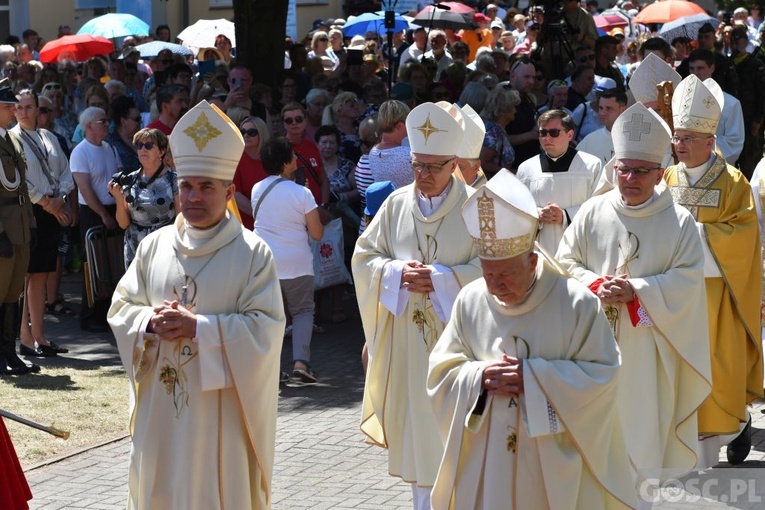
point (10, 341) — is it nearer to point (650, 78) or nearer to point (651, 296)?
point (650, 78)

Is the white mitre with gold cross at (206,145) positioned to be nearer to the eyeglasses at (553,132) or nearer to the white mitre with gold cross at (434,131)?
the white mitre with gold cross at (434,131)

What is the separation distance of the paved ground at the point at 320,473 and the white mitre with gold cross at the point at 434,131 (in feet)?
6.55

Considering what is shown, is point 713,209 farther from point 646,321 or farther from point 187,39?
point 187,39

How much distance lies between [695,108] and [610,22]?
55.5ft

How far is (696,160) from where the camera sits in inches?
315

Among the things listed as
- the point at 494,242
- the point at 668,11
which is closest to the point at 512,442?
the point at 494,242

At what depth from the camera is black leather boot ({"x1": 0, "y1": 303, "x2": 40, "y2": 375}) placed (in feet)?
34.2

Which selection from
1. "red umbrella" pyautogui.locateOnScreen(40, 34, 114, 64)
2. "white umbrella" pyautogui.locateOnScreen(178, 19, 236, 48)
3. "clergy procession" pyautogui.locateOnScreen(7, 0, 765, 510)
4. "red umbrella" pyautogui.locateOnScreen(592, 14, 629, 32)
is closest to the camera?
"clergy procession" pyautogui.locateOnScreen(7, 0, 765, 510)

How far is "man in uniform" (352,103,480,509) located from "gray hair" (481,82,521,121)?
5.38m

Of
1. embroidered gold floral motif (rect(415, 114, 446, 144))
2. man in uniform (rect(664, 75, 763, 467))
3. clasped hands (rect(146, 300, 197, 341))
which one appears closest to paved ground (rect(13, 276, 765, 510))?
man in uniform (rect(664, 75, 763, 467))

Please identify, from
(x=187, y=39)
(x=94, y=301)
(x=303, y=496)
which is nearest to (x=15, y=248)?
(x=94, y=301)

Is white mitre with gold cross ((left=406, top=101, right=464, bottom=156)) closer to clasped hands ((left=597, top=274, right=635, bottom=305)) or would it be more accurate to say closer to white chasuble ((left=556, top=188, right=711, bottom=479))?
white chasuble ((left=556, top=188, right=711, bottom=479))

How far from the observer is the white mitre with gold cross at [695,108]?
7820mm

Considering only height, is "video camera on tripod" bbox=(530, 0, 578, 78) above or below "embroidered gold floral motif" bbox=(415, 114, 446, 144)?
above
